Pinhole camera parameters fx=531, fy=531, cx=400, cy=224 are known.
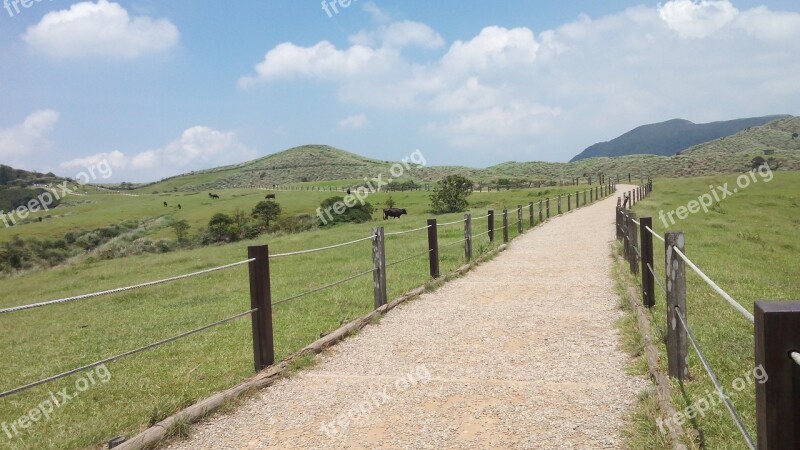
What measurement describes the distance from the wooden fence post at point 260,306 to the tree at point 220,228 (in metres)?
35.2

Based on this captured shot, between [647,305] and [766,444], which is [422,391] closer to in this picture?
[766,444]

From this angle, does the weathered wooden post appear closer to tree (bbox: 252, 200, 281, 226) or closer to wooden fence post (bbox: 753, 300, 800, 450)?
wooden fence post (bbox: 753, 300, 800, 450)

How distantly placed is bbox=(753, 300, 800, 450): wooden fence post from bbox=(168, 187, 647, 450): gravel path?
195 cm

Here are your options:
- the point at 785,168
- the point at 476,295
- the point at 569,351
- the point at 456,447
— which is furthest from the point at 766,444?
the point at 785,168

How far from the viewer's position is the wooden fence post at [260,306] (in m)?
6.05

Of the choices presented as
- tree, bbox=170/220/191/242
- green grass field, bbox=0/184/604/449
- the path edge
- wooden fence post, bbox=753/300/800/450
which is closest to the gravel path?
the path edge

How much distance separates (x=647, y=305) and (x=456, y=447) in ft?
17.5


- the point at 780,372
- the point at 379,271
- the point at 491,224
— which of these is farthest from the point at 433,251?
the point at 780,372

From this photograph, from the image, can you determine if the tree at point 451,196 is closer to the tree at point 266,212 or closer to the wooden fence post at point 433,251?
the tree at point 266,212

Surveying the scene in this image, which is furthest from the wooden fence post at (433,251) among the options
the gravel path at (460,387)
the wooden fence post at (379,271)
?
the wooden fence post at (379,271)

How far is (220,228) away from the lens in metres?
40.6

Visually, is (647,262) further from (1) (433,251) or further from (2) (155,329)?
(2) (155,329)

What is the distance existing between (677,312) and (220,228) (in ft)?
129

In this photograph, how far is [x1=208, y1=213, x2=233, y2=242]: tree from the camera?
39797mm
